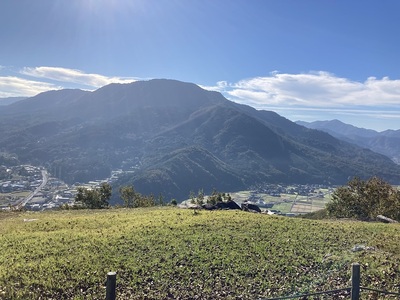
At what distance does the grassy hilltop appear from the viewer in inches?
511

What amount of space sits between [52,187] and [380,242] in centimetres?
20083

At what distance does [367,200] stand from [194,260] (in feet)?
101

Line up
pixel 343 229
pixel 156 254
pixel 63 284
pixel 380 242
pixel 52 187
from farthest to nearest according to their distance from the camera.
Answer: pixel 52 187 < pixel 343 229 < pixel 380 242 < pixel 156 254 < pixel 63 284

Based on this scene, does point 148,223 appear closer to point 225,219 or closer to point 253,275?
point 225,219

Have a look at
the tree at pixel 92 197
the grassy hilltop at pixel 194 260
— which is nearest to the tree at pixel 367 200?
the grassy hilltop at pixel 194 260

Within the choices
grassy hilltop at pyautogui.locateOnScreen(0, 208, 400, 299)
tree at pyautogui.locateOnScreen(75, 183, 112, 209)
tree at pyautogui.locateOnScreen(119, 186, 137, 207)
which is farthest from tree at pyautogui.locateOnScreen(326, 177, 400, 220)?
tree at pyautogui.locateOnScreen(75, 183, 112, 209)

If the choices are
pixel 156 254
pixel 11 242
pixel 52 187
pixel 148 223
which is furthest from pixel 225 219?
pixel 52 187

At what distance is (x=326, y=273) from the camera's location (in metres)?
14.4

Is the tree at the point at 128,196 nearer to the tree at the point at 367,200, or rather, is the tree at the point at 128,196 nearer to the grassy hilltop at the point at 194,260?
the tree at the point at 367,200

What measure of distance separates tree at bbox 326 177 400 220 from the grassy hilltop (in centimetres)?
1376

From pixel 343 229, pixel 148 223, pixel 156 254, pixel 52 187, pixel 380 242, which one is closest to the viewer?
pixel 156 254

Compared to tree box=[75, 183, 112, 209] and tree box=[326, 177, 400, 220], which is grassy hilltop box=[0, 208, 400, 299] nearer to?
tree box=[326, 177, 400, 220]

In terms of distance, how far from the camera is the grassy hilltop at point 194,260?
42.6ft

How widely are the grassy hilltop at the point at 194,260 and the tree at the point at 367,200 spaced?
13.8 metres
